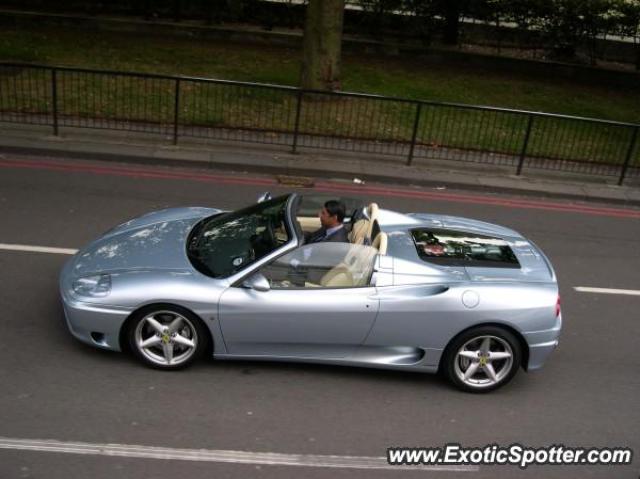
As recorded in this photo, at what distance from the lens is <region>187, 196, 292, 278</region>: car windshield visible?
5746mm

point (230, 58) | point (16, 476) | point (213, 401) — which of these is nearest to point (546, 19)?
point (230, 58)

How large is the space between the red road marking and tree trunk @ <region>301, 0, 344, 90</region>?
172 inches

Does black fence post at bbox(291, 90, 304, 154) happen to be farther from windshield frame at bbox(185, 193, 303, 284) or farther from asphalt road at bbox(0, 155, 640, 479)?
windshield frame at bbox(185, 193, 303, 284)

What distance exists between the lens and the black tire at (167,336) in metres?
5.54

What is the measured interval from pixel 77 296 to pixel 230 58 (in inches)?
548

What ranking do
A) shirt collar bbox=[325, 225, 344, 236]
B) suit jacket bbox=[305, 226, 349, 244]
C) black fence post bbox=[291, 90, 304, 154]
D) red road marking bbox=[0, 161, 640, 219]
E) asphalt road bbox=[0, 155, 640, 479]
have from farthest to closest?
1. black fence post bbox=[291, 90, 304, 154]
2. red road marking bbox=[0, 161, 640, 219]
3. shirt collar bbox=[325, 225, 344, 236]
4. suit jacket bbox=[305, 226, 349, 244]
5. asphalt road bbox=[0, 155, 640, 479]

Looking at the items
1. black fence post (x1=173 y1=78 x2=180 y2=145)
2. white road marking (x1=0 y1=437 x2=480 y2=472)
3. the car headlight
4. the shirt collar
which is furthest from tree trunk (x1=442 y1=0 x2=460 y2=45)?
white road marking (x1=0 y1=437 x2=480 y2=472)

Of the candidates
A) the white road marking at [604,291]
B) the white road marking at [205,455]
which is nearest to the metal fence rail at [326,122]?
the white road marking at [604,291]

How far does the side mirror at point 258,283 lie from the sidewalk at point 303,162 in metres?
6.15

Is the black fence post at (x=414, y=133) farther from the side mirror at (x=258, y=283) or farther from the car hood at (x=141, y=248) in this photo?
the side mirror at (x=258, y=283)

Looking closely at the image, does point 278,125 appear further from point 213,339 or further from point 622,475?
point 622,475

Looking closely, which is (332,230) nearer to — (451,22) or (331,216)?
(331,216)

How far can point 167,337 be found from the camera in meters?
5.60

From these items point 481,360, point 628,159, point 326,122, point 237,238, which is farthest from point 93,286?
point 628,159
